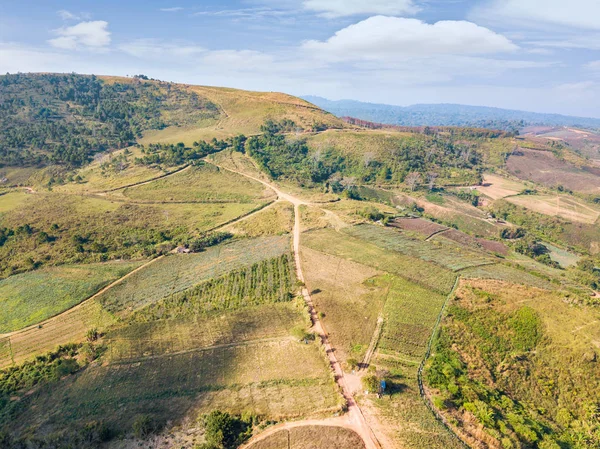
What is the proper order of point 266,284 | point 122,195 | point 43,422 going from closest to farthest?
point 43,422
point 266,284
point 122,195

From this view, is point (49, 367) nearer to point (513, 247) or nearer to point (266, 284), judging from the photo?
point (266, 284)

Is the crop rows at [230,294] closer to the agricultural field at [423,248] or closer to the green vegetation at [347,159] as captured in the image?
the agricultural field at [423,248]

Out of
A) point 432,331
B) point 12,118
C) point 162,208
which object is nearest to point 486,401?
point 432,331

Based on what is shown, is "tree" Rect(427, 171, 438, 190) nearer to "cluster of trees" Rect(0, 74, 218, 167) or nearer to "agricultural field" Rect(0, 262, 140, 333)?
"agricultural field" Rect(0, 262, 140, 333)

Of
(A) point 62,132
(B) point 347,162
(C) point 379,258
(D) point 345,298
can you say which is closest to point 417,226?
(C) point 379,258

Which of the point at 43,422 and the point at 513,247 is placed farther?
the point at 513,247

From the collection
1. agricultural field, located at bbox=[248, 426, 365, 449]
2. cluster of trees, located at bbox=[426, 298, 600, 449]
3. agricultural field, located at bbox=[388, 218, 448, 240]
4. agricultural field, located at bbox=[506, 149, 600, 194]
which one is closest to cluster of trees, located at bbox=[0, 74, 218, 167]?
agricultural field, located at bbox=[388, 218, 448, 240]

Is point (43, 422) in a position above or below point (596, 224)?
below
